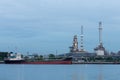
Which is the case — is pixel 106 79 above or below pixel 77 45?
below

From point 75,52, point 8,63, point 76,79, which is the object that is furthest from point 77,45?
point 76,79

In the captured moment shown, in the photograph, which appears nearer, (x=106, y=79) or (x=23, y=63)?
(x=106, y=79)

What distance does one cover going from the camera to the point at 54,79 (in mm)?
67750

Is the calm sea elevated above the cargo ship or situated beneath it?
situated beneath

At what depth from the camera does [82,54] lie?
199 m

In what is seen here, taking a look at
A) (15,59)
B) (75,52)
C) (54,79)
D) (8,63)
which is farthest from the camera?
(75,52)

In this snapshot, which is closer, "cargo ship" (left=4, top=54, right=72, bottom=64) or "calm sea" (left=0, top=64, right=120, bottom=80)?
"calm sea" (left=0, top=64, right=120, bottom=80)

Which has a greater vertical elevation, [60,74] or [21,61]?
[21,61]

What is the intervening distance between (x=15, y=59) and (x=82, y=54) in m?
39.3

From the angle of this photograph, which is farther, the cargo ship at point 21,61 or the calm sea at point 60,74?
the cargo ship at point 21,61

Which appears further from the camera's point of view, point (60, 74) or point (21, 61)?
point (21, 61)

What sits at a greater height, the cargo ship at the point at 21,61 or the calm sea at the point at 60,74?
the cargo ship at the point at 21,61

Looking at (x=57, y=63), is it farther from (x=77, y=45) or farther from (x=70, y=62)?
(x=77, y=45)

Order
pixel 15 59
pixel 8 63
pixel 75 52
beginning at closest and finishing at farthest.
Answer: pixel 15 59 < pixel 8 63 < pixel 75 52
